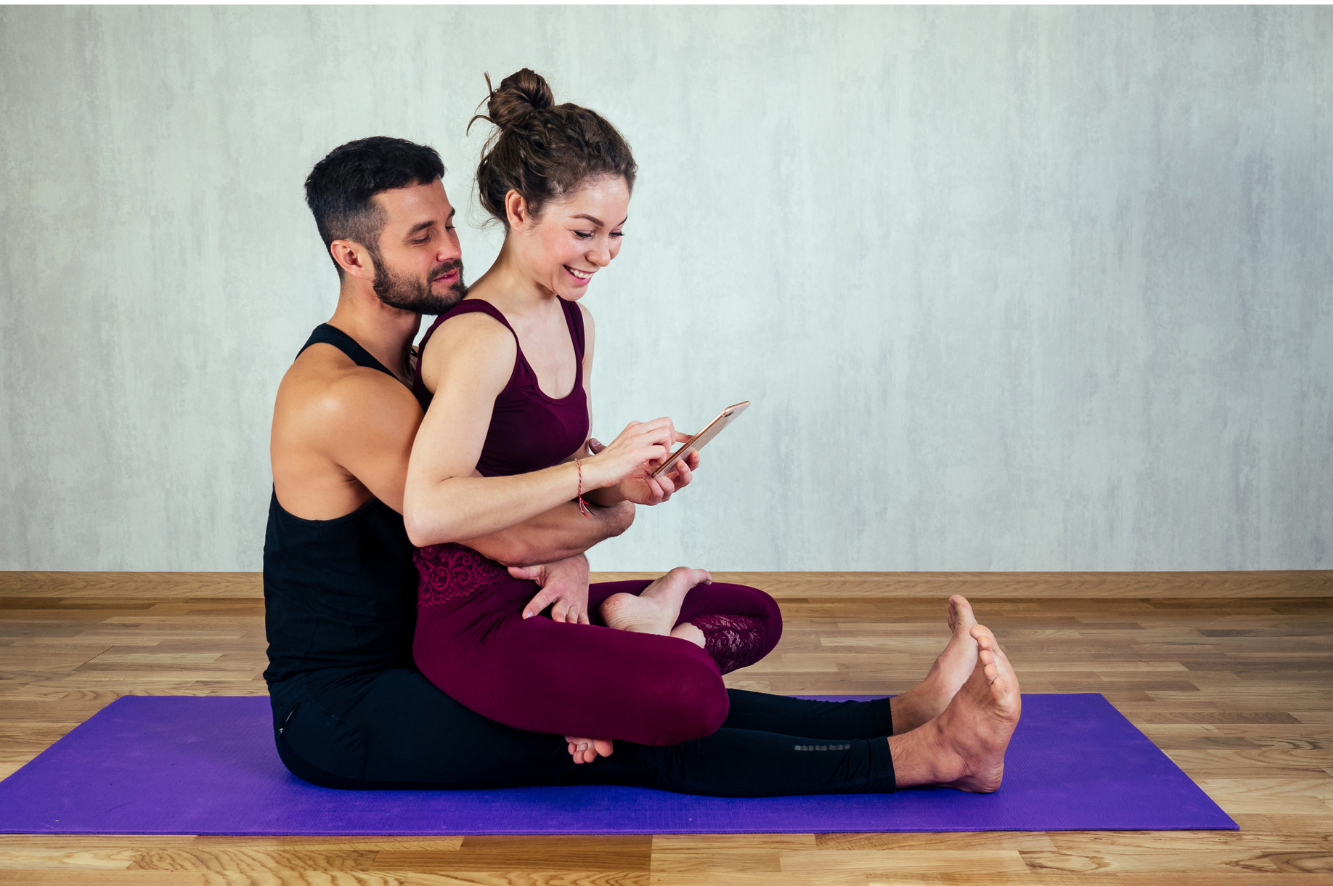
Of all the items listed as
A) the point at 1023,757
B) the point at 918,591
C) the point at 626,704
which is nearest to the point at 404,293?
the point at 626,704

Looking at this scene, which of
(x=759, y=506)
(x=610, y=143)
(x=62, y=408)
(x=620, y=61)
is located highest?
(x=620, y=61)

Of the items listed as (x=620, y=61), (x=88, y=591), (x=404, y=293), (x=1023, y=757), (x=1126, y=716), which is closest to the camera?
(x=404, y=293)

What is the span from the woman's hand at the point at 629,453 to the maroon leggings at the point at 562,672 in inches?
10.6

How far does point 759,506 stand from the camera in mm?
3627

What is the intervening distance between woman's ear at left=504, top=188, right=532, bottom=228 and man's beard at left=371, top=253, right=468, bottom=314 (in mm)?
195

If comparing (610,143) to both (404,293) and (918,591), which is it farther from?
(918,591)

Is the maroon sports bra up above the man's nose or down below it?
below

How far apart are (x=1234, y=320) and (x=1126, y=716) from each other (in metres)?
1.74

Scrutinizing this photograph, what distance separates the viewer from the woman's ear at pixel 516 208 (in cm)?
177

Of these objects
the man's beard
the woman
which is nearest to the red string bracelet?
the woman

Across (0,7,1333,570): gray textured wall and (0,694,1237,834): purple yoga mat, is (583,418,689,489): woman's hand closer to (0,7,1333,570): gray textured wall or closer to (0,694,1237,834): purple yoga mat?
(0,694,1237,834): purple yoga mat

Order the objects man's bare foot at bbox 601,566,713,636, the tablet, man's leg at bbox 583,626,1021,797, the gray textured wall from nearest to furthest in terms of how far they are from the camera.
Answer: the tablet < man's leg at bbox 583,626,1021,797 < man's bare foot at bbox 601,566,713,636 < the gray textured wall

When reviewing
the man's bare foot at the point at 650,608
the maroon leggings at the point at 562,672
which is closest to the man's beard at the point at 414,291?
the maroon leggings at the point at 562,672

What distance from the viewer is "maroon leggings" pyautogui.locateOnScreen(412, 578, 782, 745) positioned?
169 cm
